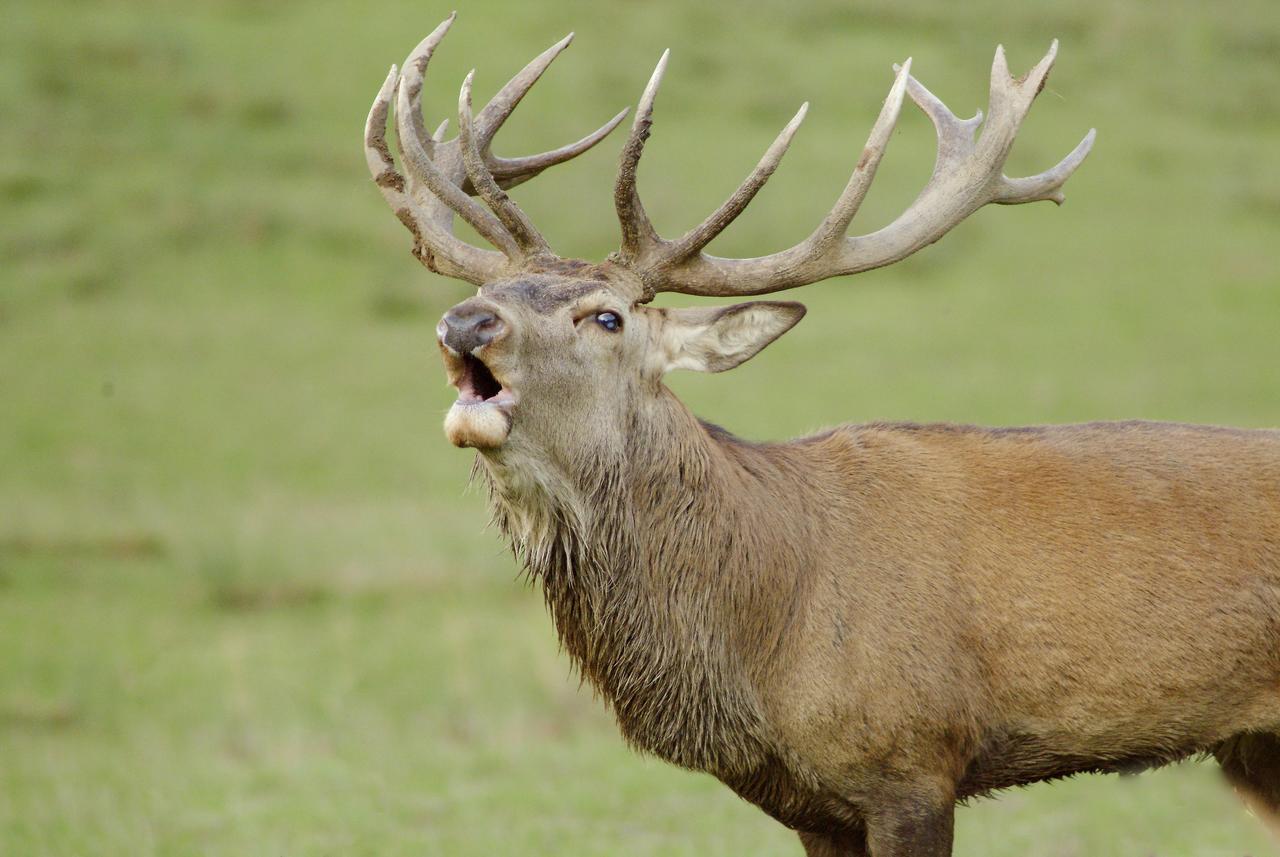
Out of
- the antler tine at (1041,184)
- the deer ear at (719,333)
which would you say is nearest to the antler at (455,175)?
the deer ear at (719,333)

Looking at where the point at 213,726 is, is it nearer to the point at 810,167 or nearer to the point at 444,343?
the point at 444,343

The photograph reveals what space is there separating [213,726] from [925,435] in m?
6.58

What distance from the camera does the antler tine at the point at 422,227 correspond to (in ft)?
19.0

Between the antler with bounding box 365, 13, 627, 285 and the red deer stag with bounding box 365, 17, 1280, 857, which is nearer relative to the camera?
the red deer stag with bounding box 365, 17, 1280, 857

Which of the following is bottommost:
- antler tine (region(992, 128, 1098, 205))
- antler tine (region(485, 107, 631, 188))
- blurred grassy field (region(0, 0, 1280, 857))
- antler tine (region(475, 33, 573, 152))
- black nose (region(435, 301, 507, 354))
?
blurred grassy field (region(0, 0, 1280, 857))

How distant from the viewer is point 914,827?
5.22m

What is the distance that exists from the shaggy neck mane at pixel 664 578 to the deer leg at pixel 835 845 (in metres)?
0.45

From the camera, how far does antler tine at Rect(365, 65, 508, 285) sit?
228 inches

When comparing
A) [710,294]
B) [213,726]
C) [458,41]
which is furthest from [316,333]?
[710,294]

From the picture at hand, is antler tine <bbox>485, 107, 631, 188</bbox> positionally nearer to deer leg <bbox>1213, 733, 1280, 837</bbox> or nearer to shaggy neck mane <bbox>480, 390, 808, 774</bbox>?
shaggy neck mane <bbox>480, 390, 808, 774</bbox>

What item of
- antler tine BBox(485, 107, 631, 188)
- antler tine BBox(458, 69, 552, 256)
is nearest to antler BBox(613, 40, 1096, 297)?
antler tine BBox(458, 69, 552, 256)

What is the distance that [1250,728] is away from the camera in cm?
555

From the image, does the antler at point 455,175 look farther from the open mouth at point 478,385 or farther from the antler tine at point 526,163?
the open mouth at point 478,385

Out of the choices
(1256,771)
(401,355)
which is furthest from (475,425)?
(401,355)
